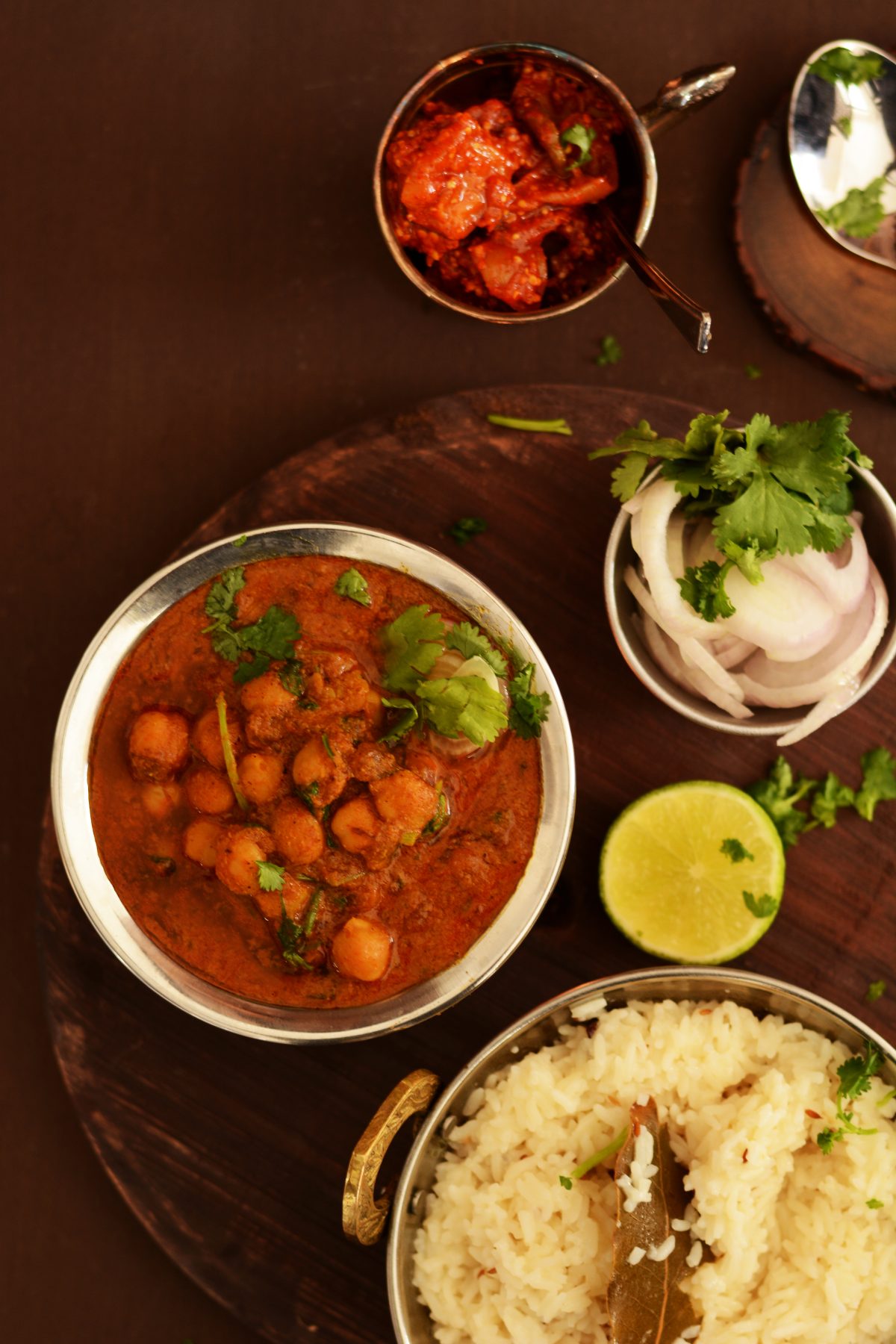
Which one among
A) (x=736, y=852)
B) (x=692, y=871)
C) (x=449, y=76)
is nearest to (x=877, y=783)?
(x=736, y=852)

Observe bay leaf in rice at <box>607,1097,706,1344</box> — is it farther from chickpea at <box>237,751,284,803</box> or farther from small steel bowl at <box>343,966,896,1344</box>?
chickpea at <box>237,751,284,803</box>

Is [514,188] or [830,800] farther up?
[514,188]

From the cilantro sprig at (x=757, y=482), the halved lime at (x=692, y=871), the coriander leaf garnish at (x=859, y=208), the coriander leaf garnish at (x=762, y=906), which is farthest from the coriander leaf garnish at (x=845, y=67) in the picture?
the coriander leaf garnish at (x=762, y=906)

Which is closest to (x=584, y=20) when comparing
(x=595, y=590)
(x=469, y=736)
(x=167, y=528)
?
(x=595, y=590)

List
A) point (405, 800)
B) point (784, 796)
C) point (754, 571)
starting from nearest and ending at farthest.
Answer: point (405, 800) < point (754, 571) < point (784, 796)

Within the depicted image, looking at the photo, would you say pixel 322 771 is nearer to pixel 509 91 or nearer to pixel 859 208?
pixel 509 91

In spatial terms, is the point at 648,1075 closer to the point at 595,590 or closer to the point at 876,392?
the point at 595,590

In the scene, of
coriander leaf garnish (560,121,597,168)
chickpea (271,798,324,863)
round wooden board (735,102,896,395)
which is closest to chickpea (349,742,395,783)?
chickpea (271,798,324,863)
